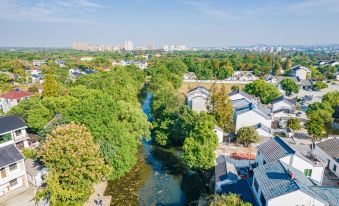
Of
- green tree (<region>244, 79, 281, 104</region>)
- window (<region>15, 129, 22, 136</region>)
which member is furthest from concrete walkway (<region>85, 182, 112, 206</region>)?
green tree (<region>244, 79, 281, 104</region>)

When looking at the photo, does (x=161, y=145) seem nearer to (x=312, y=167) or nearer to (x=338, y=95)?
(x=312, y=167)

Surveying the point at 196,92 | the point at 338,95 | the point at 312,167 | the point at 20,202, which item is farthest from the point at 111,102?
the point at 338,95

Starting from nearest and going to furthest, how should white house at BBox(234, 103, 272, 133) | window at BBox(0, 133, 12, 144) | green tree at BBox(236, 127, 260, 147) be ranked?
window at BBox(0, 133, 12, 144) → green tree at BBox(236, 127, 260, 147) → white house at BBox(234, 103, 272, 133)

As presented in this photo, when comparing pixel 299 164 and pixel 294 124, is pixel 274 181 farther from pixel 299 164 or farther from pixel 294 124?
pixel 294 124

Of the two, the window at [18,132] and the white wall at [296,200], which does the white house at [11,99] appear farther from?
the white wall at [296,200]

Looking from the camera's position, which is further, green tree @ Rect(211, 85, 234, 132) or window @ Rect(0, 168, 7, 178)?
green tree @ Rect(211, 85, 234, 132)

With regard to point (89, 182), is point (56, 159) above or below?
above

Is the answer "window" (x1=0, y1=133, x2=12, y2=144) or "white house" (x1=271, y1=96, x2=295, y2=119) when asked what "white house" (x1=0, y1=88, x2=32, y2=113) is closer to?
"window" (x1=0, y1=133, x2=12, y2=144)
